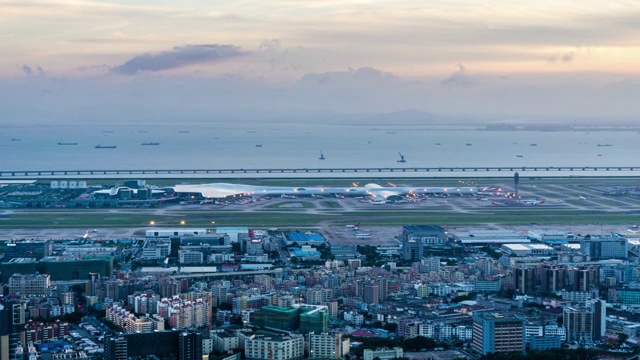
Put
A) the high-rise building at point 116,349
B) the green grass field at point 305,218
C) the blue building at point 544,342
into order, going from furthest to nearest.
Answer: the green grass field at point 305,218
the blue building at point 544,342
the high-rise building at point 116,349

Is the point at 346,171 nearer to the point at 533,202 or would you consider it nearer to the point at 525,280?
the point at 533,202

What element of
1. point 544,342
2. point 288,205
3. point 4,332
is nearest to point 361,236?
point 288,205

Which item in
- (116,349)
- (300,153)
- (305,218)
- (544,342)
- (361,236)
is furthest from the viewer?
(300,153)

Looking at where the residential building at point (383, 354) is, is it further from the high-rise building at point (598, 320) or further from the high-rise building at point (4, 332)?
the high-rise building at point (4, 332)

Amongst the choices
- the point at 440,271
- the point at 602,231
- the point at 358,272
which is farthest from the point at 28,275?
the point at 602,231

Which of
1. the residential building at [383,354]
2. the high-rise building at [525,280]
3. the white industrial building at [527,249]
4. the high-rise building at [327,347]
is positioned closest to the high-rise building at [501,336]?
the residential building at [383,354]

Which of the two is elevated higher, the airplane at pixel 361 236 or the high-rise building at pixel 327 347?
the airplane at pixel 361 236

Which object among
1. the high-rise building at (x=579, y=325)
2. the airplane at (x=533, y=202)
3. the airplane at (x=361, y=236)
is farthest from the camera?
the airplane at (x=533, y=202)
